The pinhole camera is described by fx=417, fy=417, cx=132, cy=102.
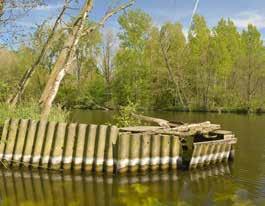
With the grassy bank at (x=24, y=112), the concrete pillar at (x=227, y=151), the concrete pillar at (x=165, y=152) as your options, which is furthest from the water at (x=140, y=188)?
the grassy bank at (x=24, y=112)

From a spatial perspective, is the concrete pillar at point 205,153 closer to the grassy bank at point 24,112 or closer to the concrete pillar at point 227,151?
the concrete pillar at point 227,151

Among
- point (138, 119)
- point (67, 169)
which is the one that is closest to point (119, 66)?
point (138, 119)

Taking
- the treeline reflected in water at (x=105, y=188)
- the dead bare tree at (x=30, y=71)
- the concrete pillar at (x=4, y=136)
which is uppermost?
the dead bare tree at (x=30, y=71)

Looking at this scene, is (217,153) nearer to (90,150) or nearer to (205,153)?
Result: (205,153)

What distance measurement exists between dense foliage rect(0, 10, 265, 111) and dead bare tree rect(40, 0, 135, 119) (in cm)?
3925

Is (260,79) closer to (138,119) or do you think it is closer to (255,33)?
(255,33)

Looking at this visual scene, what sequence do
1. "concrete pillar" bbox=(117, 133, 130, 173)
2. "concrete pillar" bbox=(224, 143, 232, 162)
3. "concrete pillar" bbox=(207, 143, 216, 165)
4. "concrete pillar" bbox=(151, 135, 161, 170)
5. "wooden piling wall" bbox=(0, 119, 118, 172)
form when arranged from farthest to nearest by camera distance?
"concrete pillar" bbox=(224, 143, 232, 162)
"concrete pillar" bbox=(207, 143, 216, 165)
"concrete pillar" bbox=(151, 135, 161, 170)
"wooden piling wall" bbox=(0, 119, 118, 172)
"concrete pillar" bbox=(117, 133, 130, 173)

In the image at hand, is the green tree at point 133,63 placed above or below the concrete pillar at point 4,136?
above

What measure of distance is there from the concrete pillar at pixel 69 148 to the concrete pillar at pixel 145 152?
2999mm

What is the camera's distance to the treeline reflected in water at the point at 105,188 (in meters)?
13.6

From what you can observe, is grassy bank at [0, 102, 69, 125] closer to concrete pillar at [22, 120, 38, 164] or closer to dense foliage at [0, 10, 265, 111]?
concrete pillar at [22, 120, 38, 164]

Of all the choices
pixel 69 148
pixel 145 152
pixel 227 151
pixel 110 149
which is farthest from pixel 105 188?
pixel 227 151

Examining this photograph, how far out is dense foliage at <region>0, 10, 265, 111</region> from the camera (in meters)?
73.4

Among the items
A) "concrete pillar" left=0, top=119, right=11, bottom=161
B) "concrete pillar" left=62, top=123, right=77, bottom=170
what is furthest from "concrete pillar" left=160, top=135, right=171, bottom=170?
"concrete pillar" left=0, top=119, right=11, bottom=161
